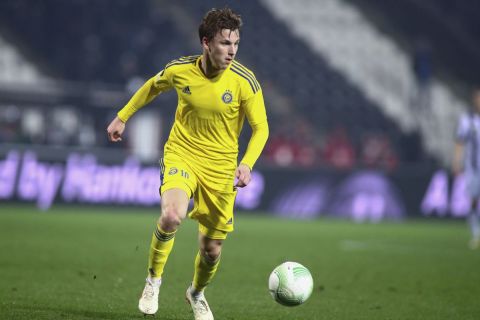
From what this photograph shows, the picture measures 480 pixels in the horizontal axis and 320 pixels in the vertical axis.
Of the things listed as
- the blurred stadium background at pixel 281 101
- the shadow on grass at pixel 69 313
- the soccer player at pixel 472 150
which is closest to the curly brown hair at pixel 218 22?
the shadow on grass at pixel 69 313

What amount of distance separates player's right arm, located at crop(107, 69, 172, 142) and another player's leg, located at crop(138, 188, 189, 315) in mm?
688

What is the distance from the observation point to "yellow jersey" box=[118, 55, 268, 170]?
6.11 m

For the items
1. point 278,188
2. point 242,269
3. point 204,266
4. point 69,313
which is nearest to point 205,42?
point 204,266

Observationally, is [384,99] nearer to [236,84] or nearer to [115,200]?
[115,200]

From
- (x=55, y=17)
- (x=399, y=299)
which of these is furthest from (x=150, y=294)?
(x=55, y=17)

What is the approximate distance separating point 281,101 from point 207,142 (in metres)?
19.6

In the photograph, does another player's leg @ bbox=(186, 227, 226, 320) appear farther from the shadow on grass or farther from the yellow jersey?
the yellow jersey

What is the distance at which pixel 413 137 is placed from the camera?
70.6ft

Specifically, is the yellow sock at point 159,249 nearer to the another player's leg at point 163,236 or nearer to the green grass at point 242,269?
the another player's leg at point 163,236

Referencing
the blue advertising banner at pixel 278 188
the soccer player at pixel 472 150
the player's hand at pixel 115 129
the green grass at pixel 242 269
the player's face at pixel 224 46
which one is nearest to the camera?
the player's face at pixel 224 46

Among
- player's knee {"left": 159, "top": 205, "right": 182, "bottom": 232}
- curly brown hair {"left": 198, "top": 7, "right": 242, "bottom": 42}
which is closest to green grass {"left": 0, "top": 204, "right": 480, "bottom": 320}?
player's knee {"left": 159, "top": 205, "right": 182, "bottom": 232}

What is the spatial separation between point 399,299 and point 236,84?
8.98 feet

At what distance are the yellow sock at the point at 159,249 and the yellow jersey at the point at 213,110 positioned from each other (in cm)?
58

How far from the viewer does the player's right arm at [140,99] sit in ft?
20.6
